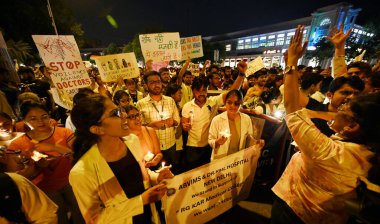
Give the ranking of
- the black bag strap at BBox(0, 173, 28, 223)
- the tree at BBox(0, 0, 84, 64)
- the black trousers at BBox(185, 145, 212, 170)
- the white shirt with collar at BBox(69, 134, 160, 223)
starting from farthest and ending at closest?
the tree at BBox(0, 0, 84, 64), the black trousers at BBox(185, 145, 212, 170), the white shirt with collar at BBox(69, 134, 160, 223), the black bag strap at BBox(0, 173, 28, 223)

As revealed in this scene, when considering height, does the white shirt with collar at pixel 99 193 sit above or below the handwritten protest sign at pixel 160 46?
below

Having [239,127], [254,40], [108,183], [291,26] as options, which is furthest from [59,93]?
[254,40]

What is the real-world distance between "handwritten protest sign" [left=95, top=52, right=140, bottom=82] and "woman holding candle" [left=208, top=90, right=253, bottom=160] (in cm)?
360

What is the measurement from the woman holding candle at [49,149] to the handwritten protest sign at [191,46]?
19.5 feet

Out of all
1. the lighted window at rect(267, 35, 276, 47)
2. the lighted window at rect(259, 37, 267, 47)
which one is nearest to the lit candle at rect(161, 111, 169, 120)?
the lighted window at rect(267, 35, 276, 47)

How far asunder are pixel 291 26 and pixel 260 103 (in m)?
62.5

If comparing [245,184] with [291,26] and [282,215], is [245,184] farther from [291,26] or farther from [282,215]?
[291,26]

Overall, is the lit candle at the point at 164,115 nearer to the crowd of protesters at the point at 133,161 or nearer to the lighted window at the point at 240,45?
the crowd of protesters at the point at 133,161

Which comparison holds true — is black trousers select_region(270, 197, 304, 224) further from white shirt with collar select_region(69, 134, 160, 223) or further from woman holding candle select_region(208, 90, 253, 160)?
white shirt with collar select_region(69, 134, 160, 223)

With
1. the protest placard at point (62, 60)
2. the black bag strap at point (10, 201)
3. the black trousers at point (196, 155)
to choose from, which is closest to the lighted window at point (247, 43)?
the black trousers at point (196, 155)

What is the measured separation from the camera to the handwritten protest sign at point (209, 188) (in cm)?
227

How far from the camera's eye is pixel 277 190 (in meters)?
2.02

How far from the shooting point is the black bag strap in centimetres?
132

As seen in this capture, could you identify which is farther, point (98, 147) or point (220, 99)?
point (220, 99)
